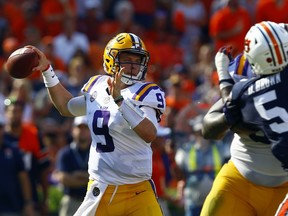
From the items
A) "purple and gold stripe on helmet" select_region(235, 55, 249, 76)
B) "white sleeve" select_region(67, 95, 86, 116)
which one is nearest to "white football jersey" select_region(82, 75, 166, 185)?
"white sleeve" select_region(67, 95, 86, 116)

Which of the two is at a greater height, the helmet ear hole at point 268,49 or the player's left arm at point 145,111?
the helmet ear hole at point 268,49

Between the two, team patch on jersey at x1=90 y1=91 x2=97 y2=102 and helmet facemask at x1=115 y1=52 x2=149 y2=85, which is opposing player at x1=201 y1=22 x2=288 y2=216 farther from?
team patch on jersey at x1=90 y1=91 x2=97 y2=102

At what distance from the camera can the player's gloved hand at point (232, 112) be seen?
18.5 ft

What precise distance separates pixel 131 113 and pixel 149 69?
6.38 meters

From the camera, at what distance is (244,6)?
40.5 feet

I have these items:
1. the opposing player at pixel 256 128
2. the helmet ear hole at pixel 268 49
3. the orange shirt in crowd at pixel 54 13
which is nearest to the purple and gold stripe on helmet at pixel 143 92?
the opposing player at pixel 256 128

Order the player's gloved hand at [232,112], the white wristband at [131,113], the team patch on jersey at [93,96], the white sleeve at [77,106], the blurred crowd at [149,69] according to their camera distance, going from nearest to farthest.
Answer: the player's gloved hand at [232,112]
the white wristband at [131,113]
the team patch on jersey at [93,96]
the white sleeve at [77,106]
the blurred crowd at [149,69]

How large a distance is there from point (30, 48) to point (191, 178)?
3382 millimetres

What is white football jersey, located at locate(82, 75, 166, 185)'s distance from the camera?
19.6 ft

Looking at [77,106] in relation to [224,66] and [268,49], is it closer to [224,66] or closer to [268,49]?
[224,66]

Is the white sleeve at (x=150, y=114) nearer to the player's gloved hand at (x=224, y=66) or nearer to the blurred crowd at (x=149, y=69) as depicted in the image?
the player's gloved hand at (x=224, y=66)

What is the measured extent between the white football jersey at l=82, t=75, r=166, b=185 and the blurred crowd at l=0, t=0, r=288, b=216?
292 centimetres

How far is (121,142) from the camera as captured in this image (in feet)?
19.7

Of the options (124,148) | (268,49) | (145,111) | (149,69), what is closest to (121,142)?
(124,148)
